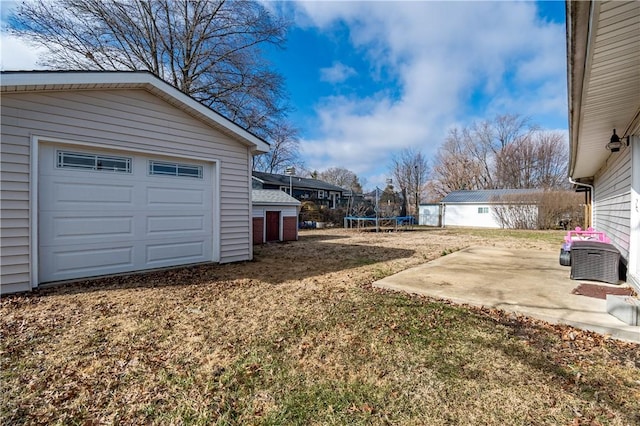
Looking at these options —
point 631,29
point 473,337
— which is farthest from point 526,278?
point 631,29

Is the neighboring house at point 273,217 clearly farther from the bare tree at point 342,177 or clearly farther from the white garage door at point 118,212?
the bare tree at point 342,177

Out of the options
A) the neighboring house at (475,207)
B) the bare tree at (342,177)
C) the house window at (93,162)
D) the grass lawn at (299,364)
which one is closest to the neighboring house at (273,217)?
the house window at (93,162)

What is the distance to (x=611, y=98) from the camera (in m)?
3.56

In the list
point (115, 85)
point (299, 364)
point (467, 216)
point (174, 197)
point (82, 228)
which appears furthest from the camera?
point (467, 216)

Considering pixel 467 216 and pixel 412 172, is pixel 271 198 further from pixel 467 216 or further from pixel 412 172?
pixel 412 172

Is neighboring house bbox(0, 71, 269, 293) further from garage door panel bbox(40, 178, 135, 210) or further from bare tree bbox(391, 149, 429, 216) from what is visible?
bare tree bbox(391, 149, 429, 216)

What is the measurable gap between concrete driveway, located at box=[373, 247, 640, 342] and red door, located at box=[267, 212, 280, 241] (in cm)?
778

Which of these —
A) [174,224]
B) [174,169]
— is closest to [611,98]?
[174,169]

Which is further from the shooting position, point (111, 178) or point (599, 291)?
point (111, 178)

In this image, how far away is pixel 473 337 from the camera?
10.2ft

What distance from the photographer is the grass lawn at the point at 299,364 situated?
199 cm

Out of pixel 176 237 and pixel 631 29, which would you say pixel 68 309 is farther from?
pixel 631 29

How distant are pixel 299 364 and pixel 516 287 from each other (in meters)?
4.09

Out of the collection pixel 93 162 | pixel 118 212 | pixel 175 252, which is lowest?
pixel 175 252
